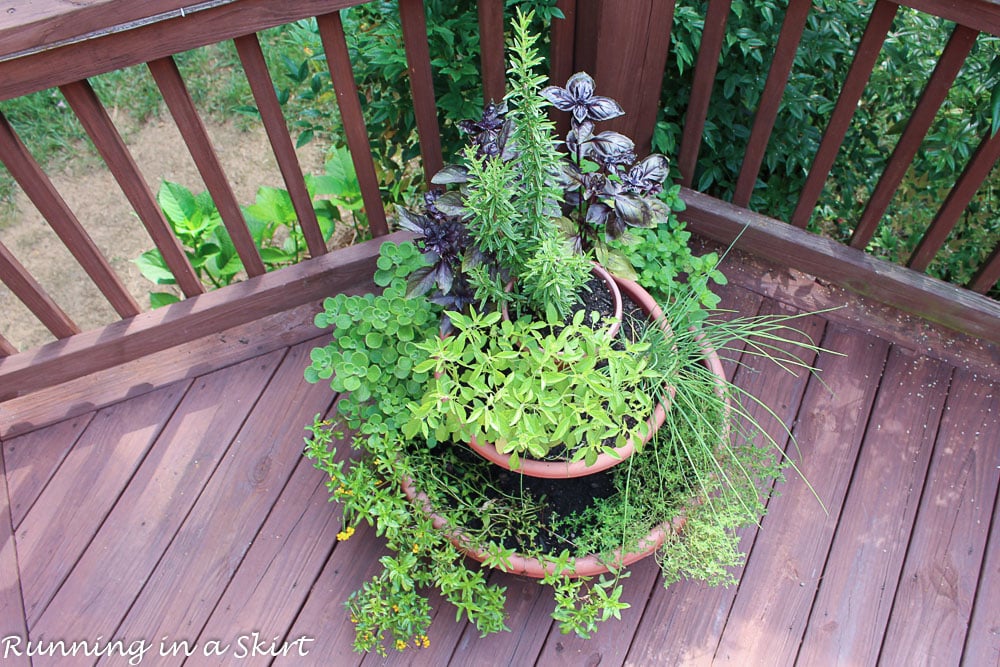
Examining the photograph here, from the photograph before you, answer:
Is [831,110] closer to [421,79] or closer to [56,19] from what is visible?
[421,79]

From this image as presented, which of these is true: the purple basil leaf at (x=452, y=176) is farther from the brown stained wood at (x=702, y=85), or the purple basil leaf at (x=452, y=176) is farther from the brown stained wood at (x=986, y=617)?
the brown stained wood at (x=986, y=617)

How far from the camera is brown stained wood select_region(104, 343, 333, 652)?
1.79 metres

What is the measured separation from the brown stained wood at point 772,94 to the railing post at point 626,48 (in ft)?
0.83

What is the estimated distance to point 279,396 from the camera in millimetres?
2057

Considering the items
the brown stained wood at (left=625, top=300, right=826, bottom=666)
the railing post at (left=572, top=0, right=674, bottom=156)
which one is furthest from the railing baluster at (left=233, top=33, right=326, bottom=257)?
the brown stained wood at (left=625, top=300, right=826, bottom=666)

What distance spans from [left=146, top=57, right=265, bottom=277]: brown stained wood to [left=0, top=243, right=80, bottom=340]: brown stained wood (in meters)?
0.46

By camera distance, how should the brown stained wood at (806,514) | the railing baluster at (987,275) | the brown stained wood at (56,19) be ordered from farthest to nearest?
the railing baluster at (987,275), the brown stained wood at (806,514), the brown stained wood at (56,19)

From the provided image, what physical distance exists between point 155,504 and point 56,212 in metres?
0.75

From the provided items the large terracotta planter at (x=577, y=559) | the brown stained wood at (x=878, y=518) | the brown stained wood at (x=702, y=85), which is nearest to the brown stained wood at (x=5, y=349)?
the large terracotta planter at (x=577, y=559)

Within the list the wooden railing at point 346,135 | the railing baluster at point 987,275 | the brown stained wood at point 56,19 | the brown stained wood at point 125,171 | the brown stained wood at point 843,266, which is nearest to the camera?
the brown stained wood at point 56,19

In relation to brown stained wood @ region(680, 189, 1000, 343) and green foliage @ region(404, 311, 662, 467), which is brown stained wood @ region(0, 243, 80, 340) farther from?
brown stained wood @ region(680, 189, 1000, 343)

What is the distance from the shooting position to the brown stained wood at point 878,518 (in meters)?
1.74

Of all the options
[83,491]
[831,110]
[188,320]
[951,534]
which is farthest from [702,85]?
[83,491]

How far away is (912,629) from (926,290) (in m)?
0.86
